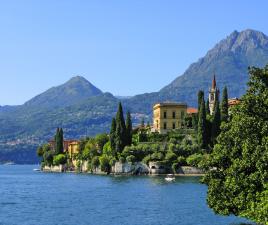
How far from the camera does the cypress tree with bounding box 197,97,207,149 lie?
118 m

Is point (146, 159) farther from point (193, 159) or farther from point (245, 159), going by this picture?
point (245, 159)

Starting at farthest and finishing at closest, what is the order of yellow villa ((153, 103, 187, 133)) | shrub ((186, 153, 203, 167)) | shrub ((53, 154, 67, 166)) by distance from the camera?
shrub ((53, 154, 67, 166)) → yellow villa ((153, 103, 187, 133)) → shrub ((186, 153, 203, 167))

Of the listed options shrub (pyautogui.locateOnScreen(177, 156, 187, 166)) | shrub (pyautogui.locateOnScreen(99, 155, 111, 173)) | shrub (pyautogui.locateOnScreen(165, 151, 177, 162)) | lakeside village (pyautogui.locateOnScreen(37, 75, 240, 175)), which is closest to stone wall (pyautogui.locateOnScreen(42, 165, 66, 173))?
lakeside village (pyautogui.locateOnScreen(37, 75, 240, 175))

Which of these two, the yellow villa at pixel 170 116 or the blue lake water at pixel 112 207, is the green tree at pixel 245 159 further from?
the yellow villa at pixel 170 116

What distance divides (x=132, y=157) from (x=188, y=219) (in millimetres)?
73051

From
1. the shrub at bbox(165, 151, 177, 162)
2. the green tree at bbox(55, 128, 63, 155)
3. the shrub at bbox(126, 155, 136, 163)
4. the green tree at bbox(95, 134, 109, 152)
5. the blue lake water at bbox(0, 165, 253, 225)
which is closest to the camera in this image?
the blue lake water at bbox(0, 165, 253, 225)

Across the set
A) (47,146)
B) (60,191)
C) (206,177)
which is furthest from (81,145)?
(206,177)

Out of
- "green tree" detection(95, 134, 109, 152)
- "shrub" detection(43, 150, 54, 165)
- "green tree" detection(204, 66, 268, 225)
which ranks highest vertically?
"green tree" detection(95, 134, 109, 152)

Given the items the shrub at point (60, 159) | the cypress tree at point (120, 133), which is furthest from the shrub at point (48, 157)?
the cypress tree at point (120, 133)

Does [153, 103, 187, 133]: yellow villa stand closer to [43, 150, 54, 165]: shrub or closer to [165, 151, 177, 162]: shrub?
[165, 151, 177, 162]: shrub

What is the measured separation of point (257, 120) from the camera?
128 feet

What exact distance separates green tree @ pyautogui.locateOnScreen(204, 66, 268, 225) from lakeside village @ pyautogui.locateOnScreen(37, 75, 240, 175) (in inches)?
2717

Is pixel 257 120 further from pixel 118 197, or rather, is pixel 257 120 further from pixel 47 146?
pixel 47 146

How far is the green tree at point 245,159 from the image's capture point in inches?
1455
